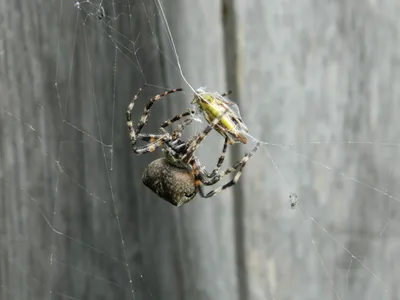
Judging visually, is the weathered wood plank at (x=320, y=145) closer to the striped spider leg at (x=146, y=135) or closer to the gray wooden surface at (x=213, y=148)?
the gray wooden surface at (x=213, y=148)

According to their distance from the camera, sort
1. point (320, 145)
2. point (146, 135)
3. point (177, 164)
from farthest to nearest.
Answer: point (177, 164) → point (146, 135) → point (320, 145)

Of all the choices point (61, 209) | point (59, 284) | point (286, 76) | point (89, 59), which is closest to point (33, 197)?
point (61, 209)

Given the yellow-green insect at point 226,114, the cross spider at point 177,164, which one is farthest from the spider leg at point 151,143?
the yellow-green insect at point 226,114

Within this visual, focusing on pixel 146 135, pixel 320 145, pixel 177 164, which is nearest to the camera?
pixel 320 145

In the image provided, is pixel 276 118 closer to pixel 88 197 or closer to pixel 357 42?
pixel 357 42

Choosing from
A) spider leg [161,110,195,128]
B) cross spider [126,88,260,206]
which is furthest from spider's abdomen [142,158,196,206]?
spider leg [161,110,195,128]

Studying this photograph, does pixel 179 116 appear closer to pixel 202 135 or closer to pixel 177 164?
pixel 202 135

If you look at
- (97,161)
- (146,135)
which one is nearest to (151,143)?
(146,135)

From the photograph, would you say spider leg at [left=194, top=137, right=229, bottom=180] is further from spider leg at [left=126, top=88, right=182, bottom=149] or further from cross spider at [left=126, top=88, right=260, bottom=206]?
spider leg at [left=126, top=88, right=182, bottom=149]
